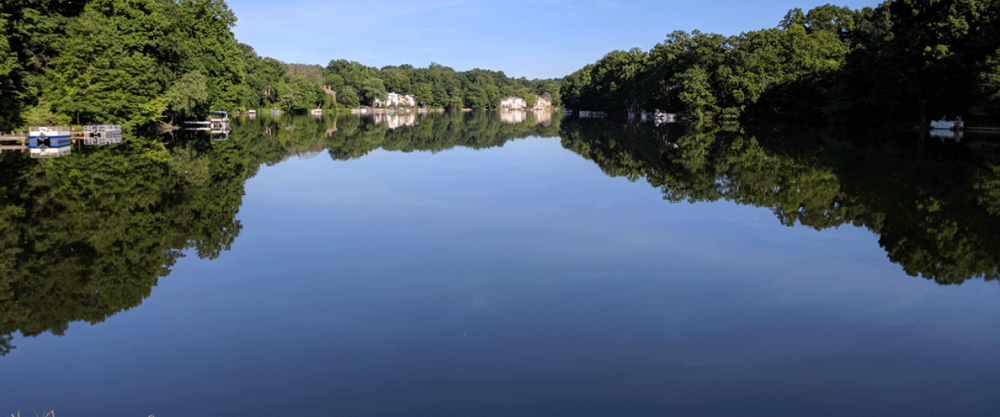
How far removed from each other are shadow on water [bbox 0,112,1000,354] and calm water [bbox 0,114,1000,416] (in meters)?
0.08

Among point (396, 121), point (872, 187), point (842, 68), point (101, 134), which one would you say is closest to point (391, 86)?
point (396, 121)

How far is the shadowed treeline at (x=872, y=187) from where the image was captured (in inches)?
416

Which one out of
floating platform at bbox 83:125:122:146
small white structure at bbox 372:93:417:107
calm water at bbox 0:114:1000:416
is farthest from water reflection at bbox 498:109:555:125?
calm water at bbox 0:114:1000:416

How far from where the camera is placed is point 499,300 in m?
7.68

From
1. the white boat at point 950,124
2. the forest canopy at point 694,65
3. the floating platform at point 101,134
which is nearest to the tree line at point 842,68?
the forest canopy at point 694,65

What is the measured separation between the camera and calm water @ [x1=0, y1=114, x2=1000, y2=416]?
530 cm

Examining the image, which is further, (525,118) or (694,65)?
(525,118)

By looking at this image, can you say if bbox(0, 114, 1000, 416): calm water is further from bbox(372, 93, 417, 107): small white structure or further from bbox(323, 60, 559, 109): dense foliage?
bbox(372, 93, 417, 107): small white structure

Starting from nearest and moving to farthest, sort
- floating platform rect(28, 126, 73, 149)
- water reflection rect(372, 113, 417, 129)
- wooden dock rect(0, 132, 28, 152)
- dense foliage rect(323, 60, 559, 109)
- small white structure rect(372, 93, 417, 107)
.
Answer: floating platform rect(28, 126, 73, 149) → wooden dock rect(0, 132, 28, 152) → water reflection rect(372, 113, 417, 129) → dense foliage rect(323, 60, 559, 109) → small white structure rect(372, 93, 417, 107)

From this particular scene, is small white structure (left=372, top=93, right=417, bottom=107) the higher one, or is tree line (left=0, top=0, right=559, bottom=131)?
small white structure (left=372, top=93, right=417, bottom=107)

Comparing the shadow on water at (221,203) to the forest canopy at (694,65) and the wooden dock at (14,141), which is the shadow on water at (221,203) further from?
the forest canopy at (694,65)

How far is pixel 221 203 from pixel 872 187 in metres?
15.6

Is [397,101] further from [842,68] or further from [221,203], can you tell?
[221,203]

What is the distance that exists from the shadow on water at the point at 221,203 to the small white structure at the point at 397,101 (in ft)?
437
